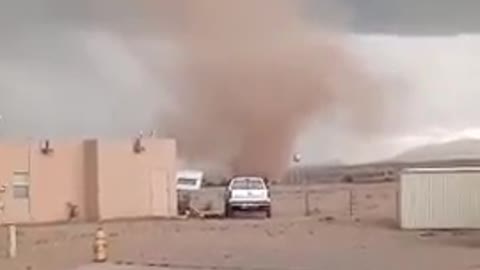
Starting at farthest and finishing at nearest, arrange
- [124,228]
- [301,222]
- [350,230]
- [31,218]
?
[31,218]
[301,222]
[124,228]
[350,230]

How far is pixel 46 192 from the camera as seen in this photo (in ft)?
147

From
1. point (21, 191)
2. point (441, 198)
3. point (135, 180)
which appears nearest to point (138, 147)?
point (135, 180)

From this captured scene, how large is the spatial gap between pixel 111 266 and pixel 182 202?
32.0 metres

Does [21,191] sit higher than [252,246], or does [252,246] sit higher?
[21,191]

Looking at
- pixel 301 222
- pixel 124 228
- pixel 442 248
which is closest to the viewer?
pixel 442 248

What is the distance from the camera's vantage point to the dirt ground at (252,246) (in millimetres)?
22062

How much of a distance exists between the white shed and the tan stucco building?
1353cm

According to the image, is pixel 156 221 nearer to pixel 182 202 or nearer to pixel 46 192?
pixel 46 192

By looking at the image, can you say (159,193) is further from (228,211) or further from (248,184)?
(248,184)

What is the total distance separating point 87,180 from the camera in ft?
149

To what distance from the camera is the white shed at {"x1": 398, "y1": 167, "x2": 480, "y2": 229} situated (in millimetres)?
35594

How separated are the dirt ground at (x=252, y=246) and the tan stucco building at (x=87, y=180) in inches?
111

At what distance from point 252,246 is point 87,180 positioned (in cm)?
1882

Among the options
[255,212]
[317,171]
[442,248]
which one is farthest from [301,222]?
[317,171]
